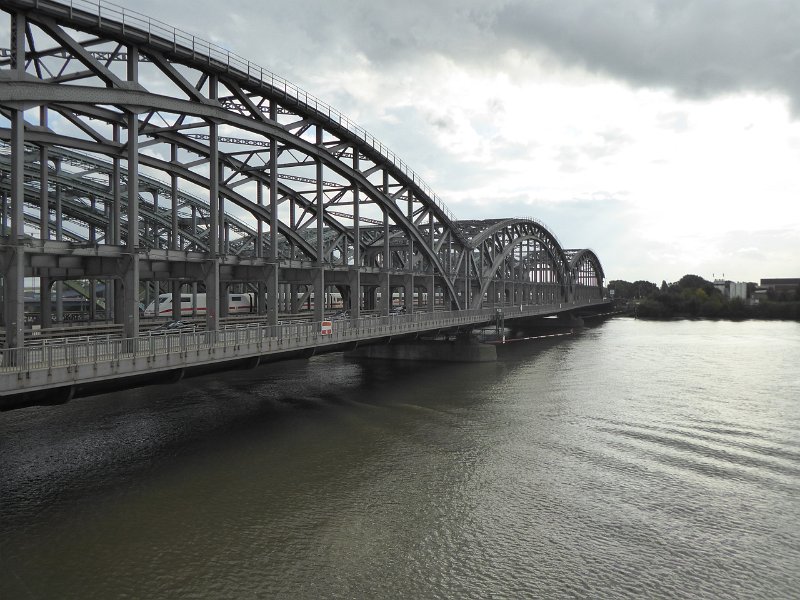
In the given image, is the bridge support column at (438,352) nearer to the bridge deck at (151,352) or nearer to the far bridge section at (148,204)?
the far bridge section at (148,204)

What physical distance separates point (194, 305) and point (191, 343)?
3355cm

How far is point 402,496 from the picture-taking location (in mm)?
19234

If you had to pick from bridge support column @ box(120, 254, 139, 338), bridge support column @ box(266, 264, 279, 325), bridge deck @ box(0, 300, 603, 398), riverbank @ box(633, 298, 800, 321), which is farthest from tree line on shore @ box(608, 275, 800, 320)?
bridge support column @ box(120, 254, 139, 338)

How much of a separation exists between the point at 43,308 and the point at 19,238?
14134mm

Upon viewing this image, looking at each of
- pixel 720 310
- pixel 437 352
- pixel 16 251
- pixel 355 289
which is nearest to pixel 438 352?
pixel 437 352

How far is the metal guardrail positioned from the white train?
83.6 ft

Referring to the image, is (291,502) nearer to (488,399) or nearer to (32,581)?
(32,581)

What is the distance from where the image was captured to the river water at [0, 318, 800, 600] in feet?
45.6

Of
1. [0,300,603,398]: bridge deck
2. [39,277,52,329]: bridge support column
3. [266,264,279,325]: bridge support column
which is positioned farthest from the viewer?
[39,277,52,329]: bridge support column

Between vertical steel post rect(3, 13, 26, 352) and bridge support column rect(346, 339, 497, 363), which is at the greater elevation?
vertical steel post rect(3, 13, 26, 352)

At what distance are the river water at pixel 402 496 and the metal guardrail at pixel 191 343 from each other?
4533 millimetres

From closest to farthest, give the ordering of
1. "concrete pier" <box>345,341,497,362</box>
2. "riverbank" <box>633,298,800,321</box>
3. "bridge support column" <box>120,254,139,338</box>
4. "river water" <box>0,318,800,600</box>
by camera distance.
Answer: "river water" <box>0,318,800,600</box>, "bridge support column" <box>120,254,139,338</box>, "concrete pier" <box>345,341,497,362</box>, "riverbank" <box>633,298,800,321</box>

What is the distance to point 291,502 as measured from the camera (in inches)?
729

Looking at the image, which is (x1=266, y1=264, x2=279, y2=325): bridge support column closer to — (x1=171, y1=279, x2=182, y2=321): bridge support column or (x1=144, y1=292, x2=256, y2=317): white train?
(x1=171, y1=279, x2=182, y2=321): bridge support column
